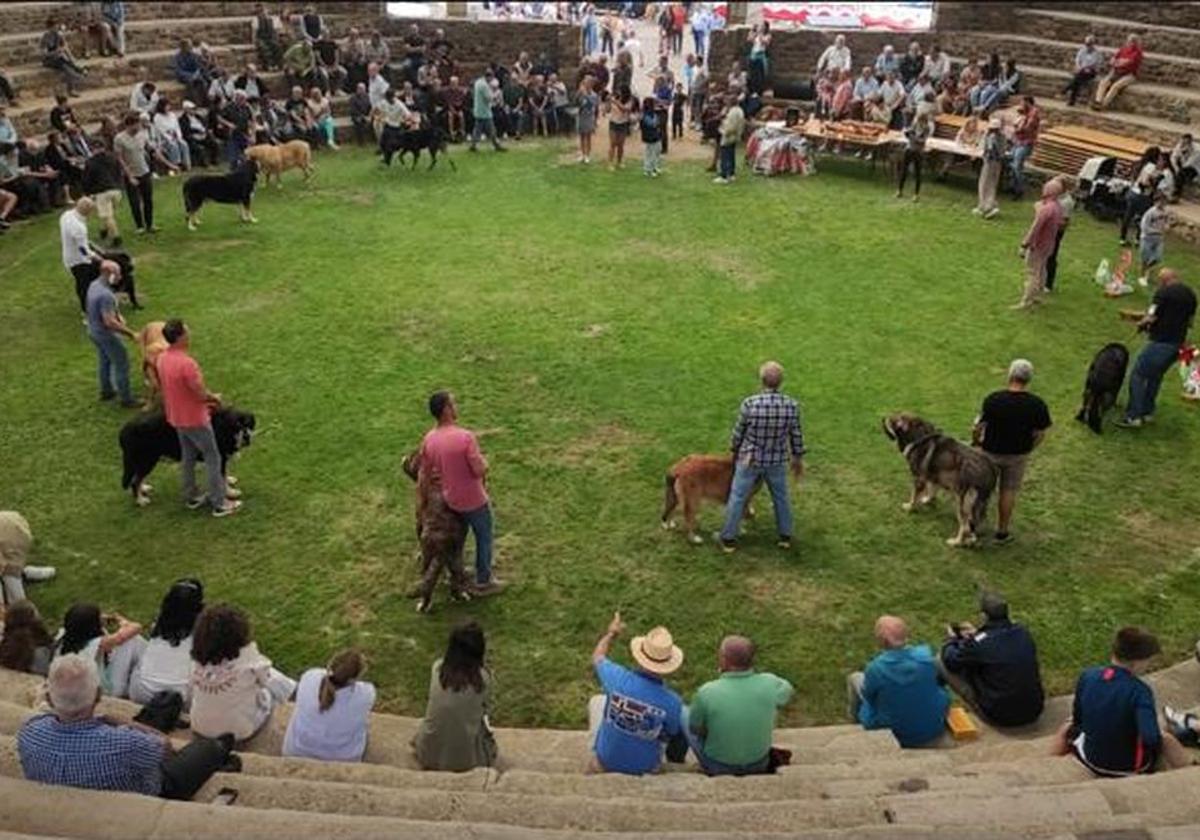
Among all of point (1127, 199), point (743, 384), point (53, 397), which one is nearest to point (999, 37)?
point (1127, 199)

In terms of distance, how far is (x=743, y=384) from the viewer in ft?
38.0

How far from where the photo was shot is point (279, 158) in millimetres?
18438

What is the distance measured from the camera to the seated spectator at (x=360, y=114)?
2219 cm

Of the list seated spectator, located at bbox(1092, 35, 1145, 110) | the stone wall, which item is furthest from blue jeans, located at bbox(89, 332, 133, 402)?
seated spectator, located at bbox(1092, 35, 1145, 110)

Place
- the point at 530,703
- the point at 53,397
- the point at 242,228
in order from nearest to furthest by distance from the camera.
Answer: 1. the point at 530,703
2. the point at 53,397
3. the point at 242,228

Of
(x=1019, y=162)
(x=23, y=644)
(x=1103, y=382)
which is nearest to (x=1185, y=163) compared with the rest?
(x=1019, y=162)

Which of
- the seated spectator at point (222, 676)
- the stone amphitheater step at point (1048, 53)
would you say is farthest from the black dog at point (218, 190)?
the stone amphitheater step at point (1048, 53)

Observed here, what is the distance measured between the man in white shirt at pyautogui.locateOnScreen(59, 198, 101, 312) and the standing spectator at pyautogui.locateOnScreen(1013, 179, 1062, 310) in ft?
36.4

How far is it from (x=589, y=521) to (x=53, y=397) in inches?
236

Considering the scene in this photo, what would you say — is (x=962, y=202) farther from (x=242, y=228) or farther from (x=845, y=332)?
(x=242, y=228)

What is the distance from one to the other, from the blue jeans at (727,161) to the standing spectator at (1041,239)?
702 cm

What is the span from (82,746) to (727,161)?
55.1 feet

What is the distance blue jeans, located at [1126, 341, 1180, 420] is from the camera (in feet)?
34.5

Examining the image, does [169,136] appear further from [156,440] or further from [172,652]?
[172,652]
